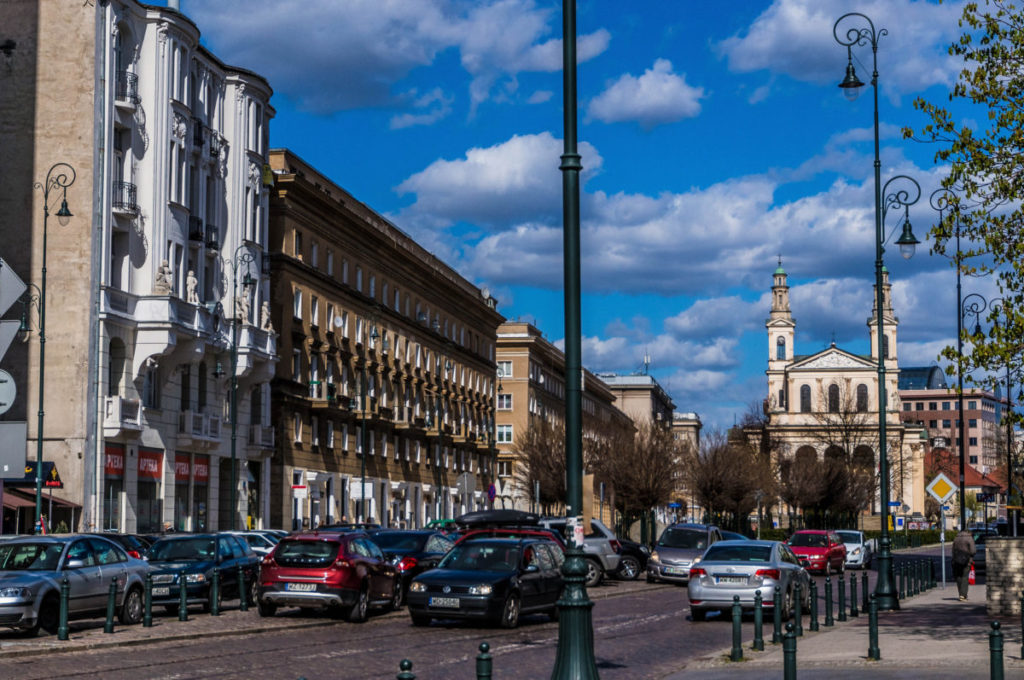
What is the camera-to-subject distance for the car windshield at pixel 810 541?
174ft

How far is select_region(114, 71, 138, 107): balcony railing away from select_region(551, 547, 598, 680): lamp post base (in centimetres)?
3972

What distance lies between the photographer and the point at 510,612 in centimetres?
2448

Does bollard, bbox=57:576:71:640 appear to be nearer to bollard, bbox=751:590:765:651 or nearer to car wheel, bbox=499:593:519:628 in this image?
car wheel, bbox=499:593:519:628

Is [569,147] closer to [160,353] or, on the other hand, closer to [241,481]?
[160,353]

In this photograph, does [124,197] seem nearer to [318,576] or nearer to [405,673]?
[318,576]

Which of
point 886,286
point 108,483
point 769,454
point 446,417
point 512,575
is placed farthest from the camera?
point 886,286

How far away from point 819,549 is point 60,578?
35939mm

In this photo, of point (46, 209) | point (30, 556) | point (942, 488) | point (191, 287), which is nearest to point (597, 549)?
point (942, 488)

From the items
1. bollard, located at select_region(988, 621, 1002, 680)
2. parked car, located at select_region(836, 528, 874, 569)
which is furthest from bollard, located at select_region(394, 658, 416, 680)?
parked car, located at select_region(836, 528, 874, 569)

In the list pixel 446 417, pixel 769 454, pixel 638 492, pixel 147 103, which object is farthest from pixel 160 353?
pixel 769 454

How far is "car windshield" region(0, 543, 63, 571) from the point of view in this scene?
2170 centimetres

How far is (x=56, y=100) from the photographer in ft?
156

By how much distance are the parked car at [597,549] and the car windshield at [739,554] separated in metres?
12.5

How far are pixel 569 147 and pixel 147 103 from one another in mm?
39000
